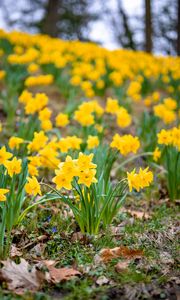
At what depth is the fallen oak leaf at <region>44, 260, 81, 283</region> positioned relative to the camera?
188cm

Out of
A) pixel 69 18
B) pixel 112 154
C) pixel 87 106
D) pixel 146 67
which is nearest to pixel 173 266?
pixel 112 154

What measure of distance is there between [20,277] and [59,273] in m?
0.21

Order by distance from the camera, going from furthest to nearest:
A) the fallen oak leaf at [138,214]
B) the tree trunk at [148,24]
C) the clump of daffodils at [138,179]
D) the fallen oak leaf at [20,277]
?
the tree trunk at [148,24]
the fallen oak leaf at [138,214]
the clump of daffodils at [138,179]
the fallen oak leaf at [20,277]

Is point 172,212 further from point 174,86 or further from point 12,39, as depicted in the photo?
point 12,39

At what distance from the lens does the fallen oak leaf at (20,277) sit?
1.79 meters

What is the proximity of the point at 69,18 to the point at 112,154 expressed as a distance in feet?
50.7

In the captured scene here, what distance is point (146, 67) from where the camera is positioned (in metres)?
7.60

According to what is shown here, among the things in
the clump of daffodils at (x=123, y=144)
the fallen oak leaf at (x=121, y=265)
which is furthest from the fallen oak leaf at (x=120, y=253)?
the clump of daffodils at (x=123, y=144)

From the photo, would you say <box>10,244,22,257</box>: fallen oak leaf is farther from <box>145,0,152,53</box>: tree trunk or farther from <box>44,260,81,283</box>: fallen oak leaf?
<box>145,0,152,53</box>: tree trunk

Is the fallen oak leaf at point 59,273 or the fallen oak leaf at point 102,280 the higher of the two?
the fallen oak leaf at point 59,273

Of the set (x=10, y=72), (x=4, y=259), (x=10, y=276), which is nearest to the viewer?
(x=10, y=276)

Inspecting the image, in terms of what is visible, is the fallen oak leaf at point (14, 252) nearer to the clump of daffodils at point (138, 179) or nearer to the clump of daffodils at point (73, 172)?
the clump of daffodils at point (73, 172)

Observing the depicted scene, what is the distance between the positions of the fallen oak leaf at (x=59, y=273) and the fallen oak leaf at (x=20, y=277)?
0.20 feet

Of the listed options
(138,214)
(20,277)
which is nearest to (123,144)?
(138,214)
